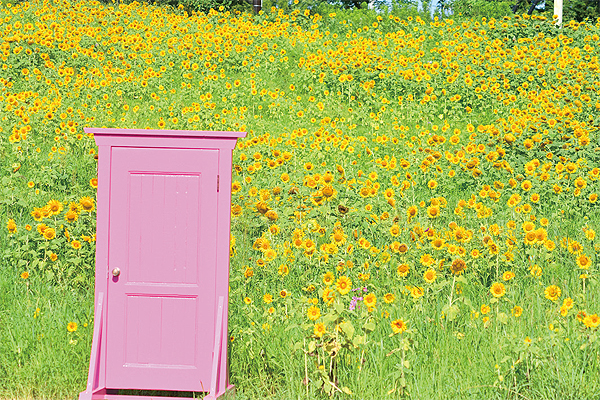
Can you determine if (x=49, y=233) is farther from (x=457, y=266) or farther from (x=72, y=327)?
(x=457, y=266)

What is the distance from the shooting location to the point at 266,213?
618cm

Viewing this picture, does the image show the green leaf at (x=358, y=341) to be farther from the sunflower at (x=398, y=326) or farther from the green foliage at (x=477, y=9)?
the green foliage at (x=477, y=9)

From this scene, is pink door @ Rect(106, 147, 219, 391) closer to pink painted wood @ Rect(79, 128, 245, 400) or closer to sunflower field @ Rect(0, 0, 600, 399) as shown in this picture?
pink painted wood @ Rect(79, 128, 245, 400)

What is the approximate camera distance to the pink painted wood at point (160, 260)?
430cm

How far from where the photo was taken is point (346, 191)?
276 inches

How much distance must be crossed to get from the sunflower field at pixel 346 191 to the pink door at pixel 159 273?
20.3 inches

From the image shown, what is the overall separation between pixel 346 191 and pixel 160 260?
2.99 m

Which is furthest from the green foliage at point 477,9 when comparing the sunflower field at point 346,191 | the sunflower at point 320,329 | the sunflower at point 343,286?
the sunflower at point 320,329

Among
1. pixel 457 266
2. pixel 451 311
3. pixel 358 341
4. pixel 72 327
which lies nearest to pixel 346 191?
pixel 457 266

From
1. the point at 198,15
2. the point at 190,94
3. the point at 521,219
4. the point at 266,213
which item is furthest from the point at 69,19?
the point at 521,219

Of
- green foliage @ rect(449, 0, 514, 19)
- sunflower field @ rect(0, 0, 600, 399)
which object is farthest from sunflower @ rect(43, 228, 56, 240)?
green foliage @ rect(449, 0, 514, 19)

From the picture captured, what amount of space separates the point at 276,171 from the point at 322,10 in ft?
49.7

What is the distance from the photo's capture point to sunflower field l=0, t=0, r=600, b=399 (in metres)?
4.48

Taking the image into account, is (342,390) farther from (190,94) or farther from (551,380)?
(190,94)
